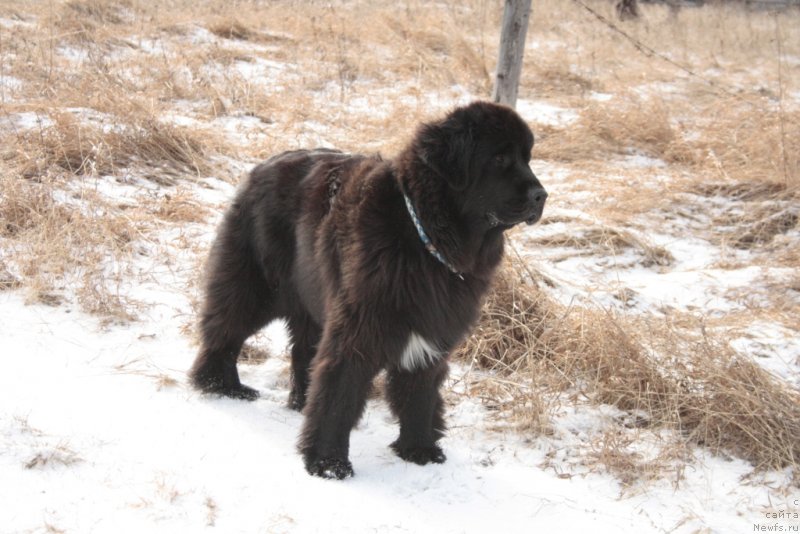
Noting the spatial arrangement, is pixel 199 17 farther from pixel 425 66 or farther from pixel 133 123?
pixel 133 123

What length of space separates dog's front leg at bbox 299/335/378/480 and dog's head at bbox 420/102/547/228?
841mm

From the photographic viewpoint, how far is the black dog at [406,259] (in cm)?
310

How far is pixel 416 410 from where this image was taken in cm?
346

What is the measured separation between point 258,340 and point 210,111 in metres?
4.34

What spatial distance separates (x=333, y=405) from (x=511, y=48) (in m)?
3.42

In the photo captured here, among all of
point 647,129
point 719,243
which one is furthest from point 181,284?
point 647,129

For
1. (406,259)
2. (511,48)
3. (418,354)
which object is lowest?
(418,354)

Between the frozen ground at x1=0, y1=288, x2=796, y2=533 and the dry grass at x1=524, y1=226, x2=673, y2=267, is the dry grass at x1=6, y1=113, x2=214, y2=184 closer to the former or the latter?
the frozen ground at x1=0, y1=288, x2=796, y2=533

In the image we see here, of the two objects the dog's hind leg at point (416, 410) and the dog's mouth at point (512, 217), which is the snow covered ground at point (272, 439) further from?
the dog's mouth at point (512, 217)

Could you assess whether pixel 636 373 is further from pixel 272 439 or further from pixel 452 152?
pixel 272 439

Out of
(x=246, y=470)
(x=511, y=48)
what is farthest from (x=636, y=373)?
(x=511, y=48)

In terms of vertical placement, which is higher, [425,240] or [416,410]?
[425,240]

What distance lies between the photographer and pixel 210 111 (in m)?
8.10

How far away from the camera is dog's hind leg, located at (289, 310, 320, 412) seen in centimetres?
387
